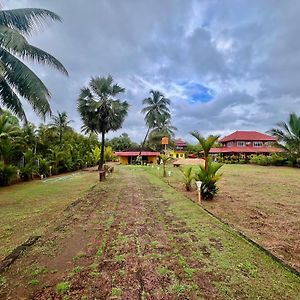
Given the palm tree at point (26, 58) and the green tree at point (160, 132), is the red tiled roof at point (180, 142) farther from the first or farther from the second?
the palm tree at point (26, 58)

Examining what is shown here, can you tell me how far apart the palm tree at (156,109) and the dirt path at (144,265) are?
122 ft

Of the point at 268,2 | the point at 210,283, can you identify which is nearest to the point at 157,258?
the point at 210,283

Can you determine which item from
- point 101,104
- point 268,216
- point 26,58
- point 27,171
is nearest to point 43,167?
point 27,171

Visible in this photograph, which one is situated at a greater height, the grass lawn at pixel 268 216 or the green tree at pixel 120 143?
the green tree at pixel 120 143

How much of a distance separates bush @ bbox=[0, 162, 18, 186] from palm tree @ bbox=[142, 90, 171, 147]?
30.1m

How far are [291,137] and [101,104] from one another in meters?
19.3

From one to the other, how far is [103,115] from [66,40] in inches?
427

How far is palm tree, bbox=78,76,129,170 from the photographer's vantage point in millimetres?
23266

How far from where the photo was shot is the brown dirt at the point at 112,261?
312cm

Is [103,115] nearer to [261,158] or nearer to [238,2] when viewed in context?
[238,2]

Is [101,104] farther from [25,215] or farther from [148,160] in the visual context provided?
[148,160]

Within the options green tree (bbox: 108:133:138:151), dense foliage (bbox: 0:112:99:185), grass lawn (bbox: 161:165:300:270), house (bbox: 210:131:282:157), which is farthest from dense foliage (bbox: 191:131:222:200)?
green tree (bbox: 108:133:138:151)

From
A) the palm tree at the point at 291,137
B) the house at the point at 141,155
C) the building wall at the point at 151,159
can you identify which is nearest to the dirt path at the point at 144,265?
the palm tree at the point at 291,137

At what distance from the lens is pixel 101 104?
907 inches
